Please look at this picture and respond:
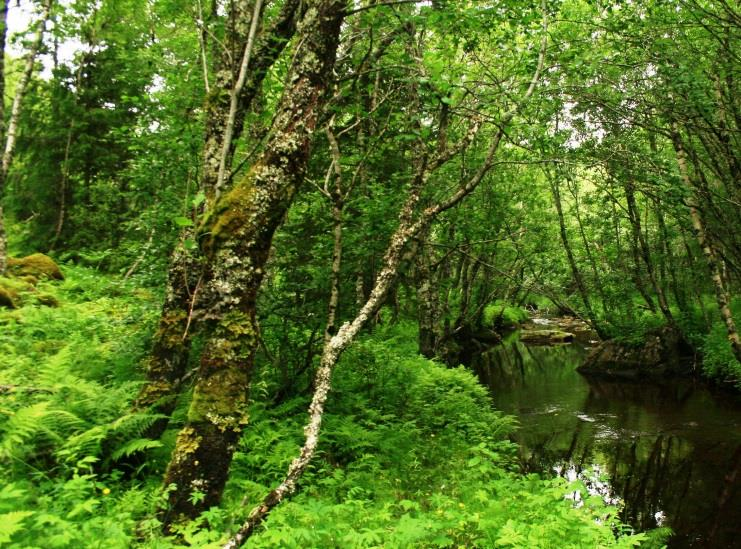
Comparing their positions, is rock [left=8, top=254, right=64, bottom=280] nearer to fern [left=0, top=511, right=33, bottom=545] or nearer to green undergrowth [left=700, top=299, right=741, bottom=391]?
fern [left=0, top=511, right=33, bottom=545]

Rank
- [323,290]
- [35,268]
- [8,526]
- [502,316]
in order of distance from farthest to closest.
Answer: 1. [502,316]
2. [35,268]
3. [323,290]
4. [8,526]

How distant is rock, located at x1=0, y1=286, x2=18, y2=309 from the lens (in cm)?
1006

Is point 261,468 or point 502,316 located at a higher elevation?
point 502,316

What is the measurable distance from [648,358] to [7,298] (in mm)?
21829

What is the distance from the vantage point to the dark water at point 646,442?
8539mm

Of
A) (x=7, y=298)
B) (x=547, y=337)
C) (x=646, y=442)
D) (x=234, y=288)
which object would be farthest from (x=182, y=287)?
(x=547, y=337)

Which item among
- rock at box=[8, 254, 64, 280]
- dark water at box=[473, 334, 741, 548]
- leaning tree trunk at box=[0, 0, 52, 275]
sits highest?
leaning tree trunk at box=[0, 0, 52, 275]

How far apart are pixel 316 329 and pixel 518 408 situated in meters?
9.40

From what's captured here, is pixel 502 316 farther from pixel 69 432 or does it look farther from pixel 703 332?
pixel 69 432

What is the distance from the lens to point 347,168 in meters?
11.6

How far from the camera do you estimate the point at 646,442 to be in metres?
12.1

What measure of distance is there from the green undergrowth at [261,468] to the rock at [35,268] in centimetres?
402

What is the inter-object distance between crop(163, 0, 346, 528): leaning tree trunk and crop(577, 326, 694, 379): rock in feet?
63.5

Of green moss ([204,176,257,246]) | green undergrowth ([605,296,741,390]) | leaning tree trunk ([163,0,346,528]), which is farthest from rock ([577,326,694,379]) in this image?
green moss ([204,176,257,246])
